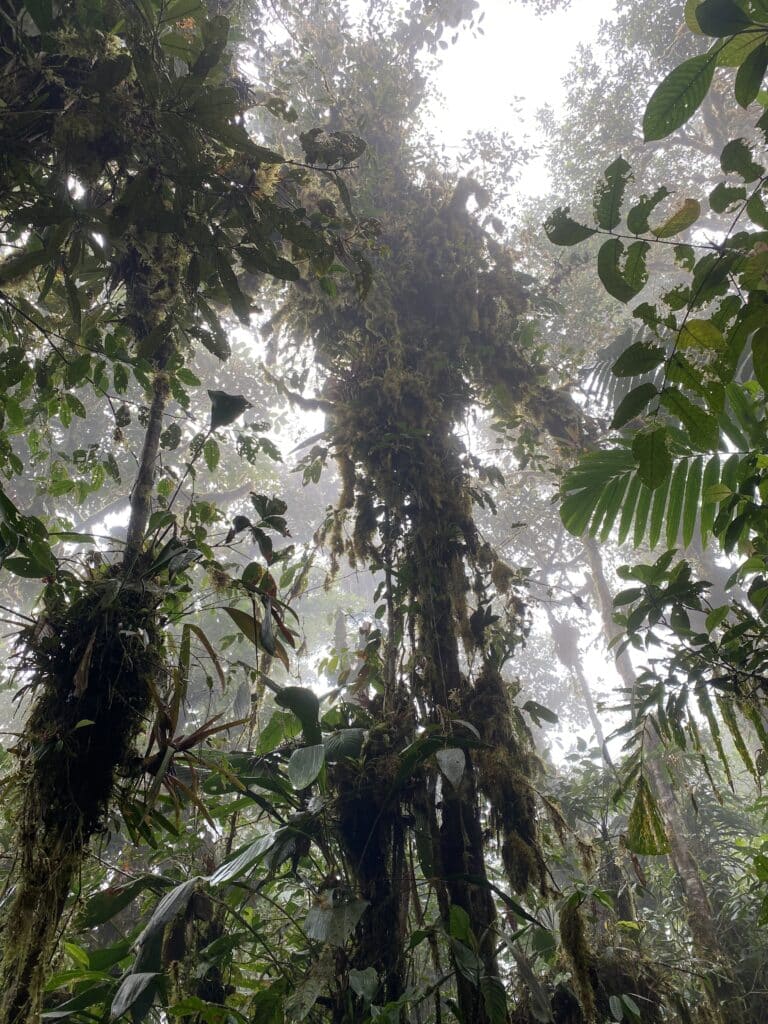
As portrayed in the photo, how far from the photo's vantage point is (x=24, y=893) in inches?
45.5

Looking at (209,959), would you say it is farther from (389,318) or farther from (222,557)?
(222,557)

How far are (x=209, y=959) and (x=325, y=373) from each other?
2.76 metres

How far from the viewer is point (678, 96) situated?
37.7 inches

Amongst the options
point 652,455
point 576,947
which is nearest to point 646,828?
point 576,947

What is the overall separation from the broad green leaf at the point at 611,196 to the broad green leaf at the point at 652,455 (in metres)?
0.36

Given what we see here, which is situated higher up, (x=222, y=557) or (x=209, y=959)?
(x=222, y=557)

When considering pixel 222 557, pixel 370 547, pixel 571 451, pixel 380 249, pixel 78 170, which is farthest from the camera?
pixel 222 557

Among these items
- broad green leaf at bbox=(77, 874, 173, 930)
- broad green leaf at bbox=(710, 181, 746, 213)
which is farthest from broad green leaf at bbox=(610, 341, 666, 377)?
broad green leaf at bbox=(77, 874, 173, 930)

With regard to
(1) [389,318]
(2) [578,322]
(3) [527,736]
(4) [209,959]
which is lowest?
(4) [209,959]

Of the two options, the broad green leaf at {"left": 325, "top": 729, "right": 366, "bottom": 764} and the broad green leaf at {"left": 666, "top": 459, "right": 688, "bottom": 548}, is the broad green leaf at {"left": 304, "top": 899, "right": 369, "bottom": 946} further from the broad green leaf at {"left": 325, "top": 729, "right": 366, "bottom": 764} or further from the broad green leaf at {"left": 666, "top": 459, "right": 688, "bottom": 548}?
the broad green leaf at {"left": 666, "top": 459, "right": 688, "bottom": 548}

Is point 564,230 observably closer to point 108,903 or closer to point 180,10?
point 180,10

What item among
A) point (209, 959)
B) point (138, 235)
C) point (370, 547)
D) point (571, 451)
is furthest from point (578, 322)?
point (209, 959)

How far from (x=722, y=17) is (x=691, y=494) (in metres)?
1.41

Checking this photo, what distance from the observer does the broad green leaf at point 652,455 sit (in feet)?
3.34
